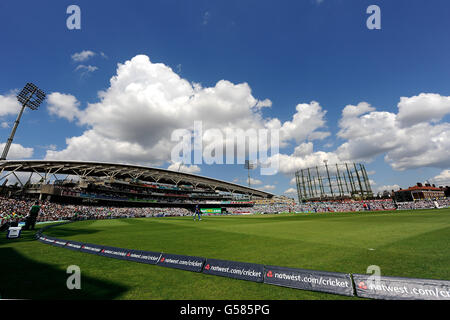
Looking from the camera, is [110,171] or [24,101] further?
[110,171]

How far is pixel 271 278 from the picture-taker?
4.93 meters

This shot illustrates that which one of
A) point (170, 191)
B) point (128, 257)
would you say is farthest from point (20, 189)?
point (128, 257)

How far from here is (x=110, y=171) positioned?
6519cm

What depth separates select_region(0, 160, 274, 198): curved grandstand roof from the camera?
4952cm

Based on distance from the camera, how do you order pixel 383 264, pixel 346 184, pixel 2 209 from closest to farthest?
pixel 383 264, pixel 2 209, pixel 346 184

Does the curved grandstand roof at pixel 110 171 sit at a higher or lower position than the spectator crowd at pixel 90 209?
higher

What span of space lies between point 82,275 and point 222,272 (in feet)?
14.6

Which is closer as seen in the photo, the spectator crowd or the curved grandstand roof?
the spectator crowd

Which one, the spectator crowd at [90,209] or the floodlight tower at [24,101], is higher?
the floodlight tower at [24,101]

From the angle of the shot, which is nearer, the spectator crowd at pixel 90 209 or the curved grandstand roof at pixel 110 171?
the spectator crowd at pixel 90 209

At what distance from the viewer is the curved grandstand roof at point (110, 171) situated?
49.5m

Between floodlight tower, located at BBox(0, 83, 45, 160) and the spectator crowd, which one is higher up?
floodlight tower, located at BBox(0, 83, 45, 160)

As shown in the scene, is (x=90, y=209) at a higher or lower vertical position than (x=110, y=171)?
lower
